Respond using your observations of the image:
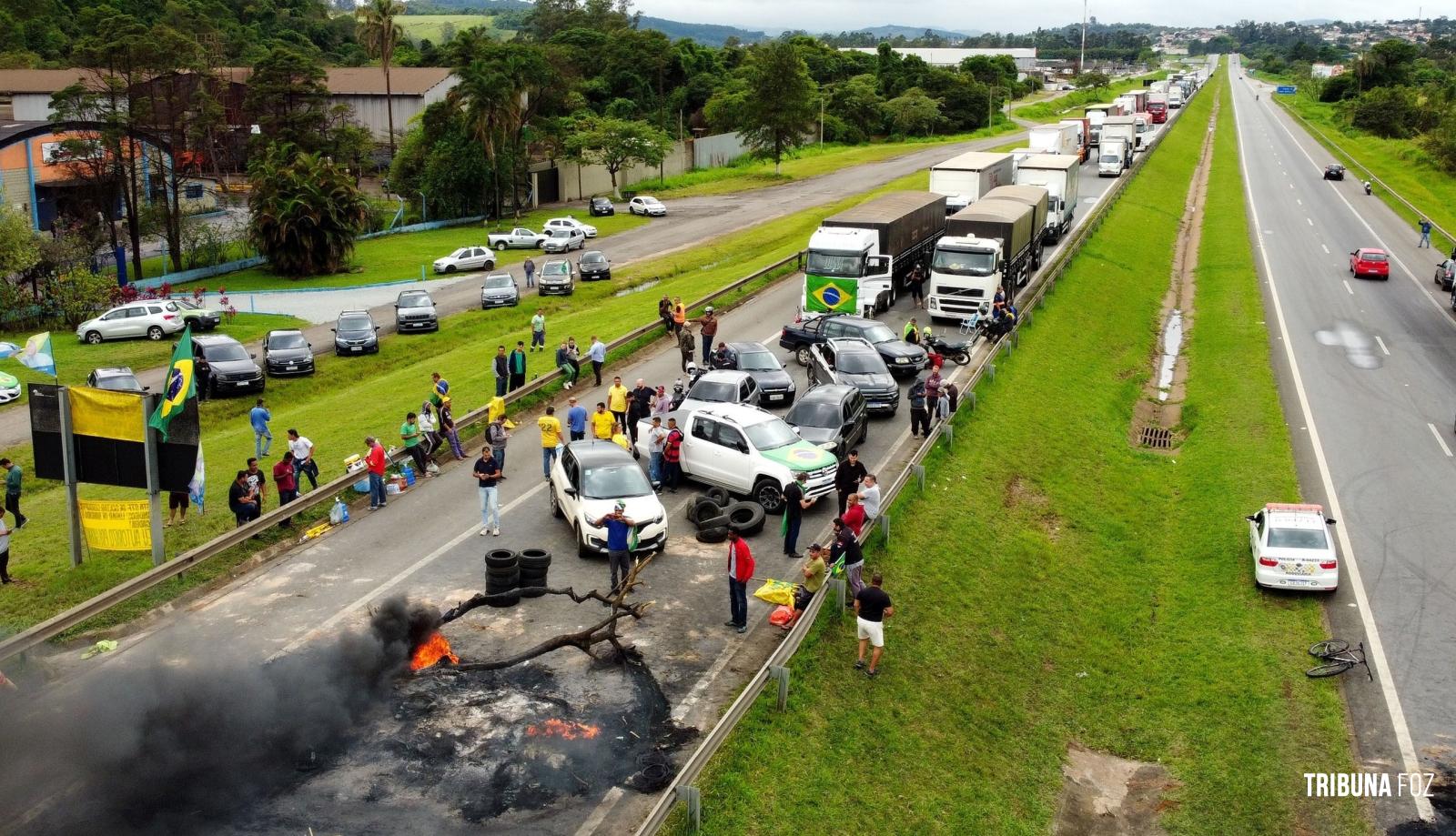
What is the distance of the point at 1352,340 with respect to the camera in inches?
1651

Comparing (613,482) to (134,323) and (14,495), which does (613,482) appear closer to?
(14,495)

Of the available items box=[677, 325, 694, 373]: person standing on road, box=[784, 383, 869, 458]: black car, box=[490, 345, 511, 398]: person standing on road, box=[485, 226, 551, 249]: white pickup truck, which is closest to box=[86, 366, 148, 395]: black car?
box=[490, 345, 511, 398]: person standing on road

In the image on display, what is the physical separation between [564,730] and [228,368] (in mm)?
25702

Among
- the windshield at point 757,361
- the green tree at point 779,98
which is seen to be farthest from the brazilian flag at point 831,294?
the green tree at point 779,98

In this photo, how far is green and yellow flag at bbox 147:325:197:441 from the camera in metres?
19.2

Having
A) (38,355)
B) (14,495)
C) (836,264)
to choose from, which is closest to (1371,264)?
(836,264)

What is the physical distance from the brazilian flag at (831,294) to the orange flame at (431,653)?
876 inches

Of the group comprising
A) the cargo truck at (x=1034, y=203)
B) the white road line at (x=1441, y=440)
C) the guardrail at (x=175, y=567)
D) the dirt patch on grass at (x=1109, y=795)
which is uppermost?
the cargo truck at (x=1034, y=203)

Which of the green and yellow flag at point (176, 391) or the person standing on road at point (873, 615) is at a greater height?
the green and yellow flag at point (176, 391)

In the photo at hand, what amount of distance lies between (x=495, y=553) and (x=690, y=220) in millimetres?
58673

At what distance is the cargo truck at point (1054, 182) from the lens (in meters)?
53.4

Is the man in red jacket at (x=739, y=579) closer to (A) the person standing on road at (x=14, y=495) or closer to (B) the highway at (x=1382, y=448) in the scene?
(B) the highway at (x=1382, y=448)

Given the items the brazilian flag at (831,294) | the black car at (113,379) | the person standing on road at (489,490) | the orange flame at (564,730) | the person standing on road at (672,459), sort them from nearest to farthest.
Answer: the orange flame at (564,730) < the person standing on road at (489,490) < the person standing on road at (672,459) < the black car at (113,379) < the brazilian flag at (831,294)

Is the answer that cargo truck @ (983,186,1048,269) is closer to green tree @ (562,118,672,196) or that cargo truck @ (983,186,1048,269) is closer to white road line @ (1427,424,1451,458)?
white road line @ (1427,424,1451,458)
